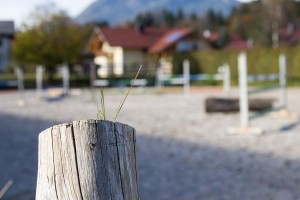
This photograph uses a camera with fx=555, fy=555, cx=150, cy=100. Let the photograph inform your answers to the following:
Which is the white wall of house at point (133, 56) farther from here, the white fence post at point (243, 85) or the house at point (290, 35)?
the white fence post at point (243, 85)

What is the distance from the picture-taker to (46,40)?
107 feet

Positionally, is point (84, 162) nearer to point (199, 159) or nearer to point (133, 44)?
point (199, 159)

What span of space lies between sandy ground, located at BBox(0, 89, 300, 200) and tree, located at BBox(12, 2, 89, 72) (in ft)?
73.2

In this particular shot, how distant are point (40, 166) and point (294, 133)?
6675 mm

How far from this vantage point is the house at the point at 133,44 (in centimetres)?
3956

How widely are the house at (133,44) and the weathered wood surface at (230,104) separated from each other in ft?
92.1

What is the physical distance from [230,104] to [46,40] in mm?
23336

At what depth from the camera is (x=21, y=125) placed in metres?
9.72

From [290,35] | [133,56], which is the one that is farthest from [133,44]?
[290,35]

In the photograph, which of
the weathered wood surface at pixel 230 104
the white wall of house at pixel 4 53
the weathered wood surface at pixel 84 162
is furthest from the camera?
the white wall of house at pixel 4 53

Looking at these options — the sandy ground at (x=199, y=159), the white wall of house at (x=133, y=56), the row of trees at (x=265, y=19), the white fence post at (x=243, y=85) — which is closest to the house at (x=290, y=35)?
the row of trees at (x=265, y=19)

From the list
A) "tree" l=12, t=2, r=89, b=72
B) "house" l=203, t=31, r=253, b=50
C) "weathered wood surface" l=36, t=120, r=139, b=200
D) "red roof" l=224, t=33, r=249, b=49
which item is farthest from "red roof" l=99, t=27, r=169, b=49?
"weathered wood surface" l=36, t=120, r=139, b=200

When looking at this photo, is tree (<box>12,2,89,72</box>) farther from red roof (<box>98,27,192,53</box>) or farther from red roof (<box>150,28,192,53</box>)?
red roof (<box>150,28,192,53</box>)

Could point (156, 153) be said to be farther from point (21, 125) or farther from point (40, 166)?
point (40, 166)
